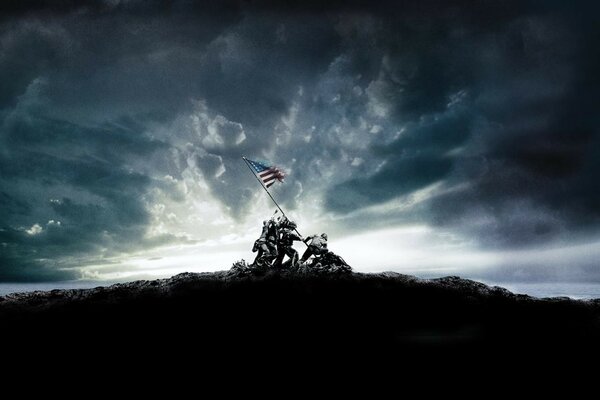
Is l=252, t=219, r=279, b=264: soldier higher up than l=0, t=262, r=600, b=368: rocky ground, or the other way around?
l=252, t=219, r=279, b=264: soldier

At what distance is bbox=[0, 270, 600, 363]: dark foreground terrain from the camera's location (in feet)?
53.5

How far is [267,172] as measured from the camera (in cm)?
2444

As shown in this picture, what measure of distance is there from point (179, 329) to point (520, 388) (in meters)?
13.9

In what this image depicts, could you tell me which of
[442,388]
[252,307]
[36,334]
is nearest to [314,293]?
[252,307]

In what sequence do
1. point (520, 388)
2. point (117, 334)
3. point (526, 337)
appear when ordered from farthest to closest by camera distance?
point (526, 337), point (117, 334), point (520, 388)

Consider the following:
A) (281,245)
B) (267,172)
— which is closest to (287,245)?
(281,245)

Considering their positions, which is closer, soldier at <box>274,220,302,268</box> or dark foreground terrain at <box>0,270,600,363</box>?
dark foreground terrain at <box>0,270,600,363</box>

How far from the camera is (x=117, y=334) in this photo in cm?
1708

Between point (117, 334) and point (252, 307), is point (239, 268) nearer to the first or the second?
point (252, 307)

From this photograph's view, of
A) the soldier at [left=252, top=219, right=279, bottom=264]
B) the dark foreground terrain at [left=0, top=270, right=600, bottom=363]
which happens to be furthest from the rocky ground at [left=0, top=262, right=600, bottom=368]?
the soldier at [left=252, top=219, right=279, bottom=264]

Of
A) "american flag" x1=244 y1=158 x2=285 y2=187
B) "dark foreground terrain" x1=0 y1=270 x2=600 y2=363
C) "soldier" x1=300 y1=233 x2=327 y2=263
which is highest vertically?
"american flag" x1=244 y1=158 x2=285 y2=187

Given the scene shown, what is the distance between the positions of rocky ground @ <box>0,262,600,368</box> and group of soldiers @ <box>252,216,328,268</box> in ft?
3.13

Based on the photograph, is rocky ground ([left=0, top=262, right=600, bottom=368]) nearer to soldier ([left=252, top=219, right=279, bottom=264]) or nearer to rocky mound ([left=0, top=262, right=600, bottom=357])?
rocky mound ([left=0, top=262, right=600, bottom=357])

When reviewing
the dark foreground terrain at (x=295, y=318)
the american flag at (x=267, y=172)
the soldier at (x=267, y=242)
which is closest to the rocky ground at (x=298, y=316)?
the dark foreground terrain at (x=295, y=318)
